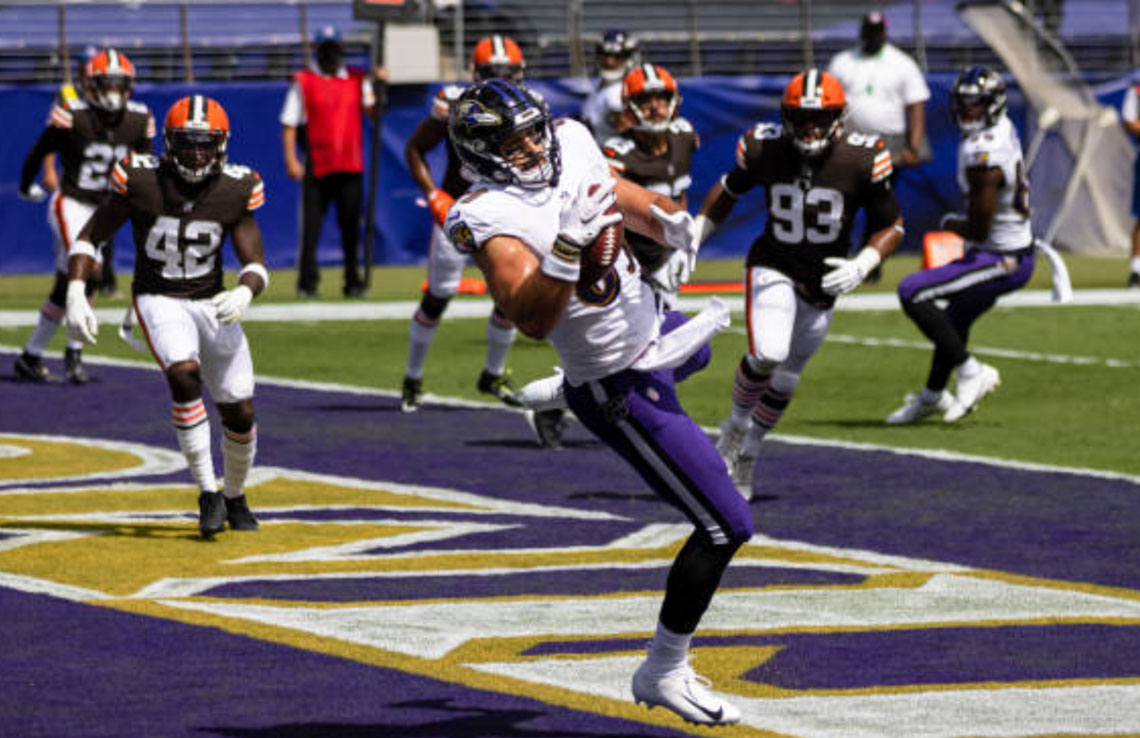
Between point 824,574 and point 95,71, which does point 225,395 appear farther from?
point 95,71

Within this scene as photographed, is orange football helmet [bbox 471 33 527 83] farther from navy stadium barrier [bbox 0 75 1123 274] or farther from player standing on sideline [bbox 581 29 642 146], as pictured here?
navy stadium barrier [bbox 0 75 1123 274]

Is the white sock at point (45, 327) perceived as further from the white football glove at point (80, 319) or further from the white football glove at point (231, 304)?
the white football glove at point (231, 304)

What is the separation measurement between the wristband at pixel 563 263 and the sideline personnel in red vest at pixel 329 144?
1512cm

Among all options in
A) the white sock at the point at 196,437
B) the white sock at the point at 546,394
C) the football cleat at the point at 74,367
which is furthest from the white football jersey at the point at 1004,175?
the white sock at the point at 546,394

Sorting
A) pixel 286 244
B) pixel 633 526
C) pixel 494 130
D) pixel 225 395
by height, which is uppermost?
pixel 494 130

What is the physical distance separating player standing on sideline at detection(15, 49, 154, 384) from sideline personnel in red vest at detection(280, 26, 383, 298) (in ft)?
17.4

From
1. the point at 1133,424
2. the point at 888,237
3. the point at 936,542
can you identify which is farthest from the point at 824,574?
the point at 1133,424

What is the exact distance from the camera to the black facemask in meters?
21.5

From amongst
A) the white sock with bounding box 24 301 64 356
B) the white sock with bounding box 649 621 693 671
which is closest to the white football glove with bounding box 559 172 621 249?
the white sock with bounding box 649 621 693 671

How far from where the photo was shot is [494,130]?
6.58 metres

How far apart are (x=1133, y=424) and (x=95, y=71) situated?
7133 mm

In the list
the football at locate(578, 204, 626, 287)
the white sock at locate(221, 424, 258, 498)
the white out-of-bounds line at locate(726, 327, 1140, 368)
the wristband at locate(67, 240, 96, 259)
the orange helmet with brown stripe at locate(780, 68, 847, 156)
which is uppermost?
the football at locate(578, 204, 626, 287)

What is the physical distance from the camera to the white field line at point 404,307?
19828 millimetres

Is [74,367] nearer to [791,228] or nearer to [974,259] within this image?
[974,259]
